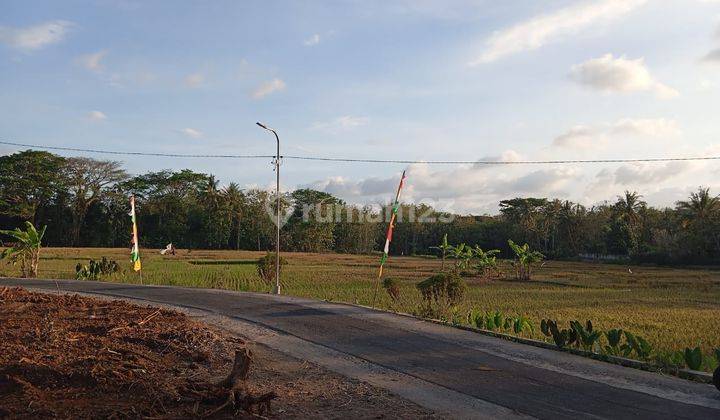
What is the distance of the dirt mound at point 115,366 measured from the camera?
6004 mm

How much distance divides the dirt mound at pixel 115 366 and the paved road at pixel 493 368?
2354 mm

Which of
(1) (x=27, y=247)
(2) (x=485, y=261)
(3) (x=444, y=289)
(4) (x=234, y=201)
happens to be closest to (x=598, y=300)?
(3) (x=444, y=289)

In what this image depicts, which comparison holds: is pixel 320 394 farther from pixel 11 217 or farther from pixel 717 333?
pixel 11 217

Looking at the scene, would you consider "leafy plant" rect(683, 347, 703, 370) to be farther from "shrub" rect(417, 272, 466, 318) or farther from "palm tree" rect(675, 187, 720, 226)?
"palm tree" rect(675, 187, 720, 226)

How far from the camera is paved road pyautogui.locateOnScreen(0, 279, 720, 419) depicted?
7062 mm

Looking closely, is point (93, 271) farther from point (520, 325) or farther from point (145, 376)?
point (145, 376)

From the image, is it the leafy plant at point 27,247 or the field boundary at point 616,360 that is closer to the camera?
the field boundary at point 616,360

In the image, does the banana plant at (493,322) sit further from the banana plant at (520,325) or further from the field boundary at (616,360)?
the banana plant at (520,325)

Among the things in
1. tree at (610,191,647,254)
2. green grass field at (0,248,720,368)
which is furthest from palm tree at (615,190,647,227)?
green grass field at (0,248,720,368)

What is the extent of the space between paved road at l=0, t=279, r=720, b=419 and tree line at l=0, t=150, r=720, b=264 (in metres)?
54.4

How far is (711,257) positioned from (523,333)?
5410 cm

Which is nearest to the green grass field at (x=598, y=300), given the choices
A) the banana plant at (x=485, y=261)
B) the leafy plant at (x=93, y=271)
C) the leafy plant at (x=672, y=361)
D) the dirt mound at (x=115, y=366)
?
the leafy plant at (x=93, y=271)

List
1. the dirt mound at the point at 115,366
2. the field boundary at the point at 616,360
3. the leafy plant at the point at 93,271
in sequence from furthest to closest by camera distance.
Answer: the leafy plant at the point at 93,271 < the field boundary at the point at 616,360 < the dirt mound at the point at 115,366

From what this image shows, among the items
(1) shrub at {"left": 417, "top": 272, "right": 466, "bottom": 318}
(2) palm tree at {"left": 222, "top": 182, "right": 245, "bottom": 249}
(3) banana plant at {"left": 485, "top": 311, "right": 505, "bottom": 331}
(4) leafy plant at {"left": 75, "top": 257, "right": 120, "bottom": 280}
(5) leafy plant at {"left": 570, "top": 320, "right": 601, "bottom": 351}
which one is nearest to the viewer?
(5) leafy plant at {"left": 570, "top": 320, "right": 601, "bottom": 351}
